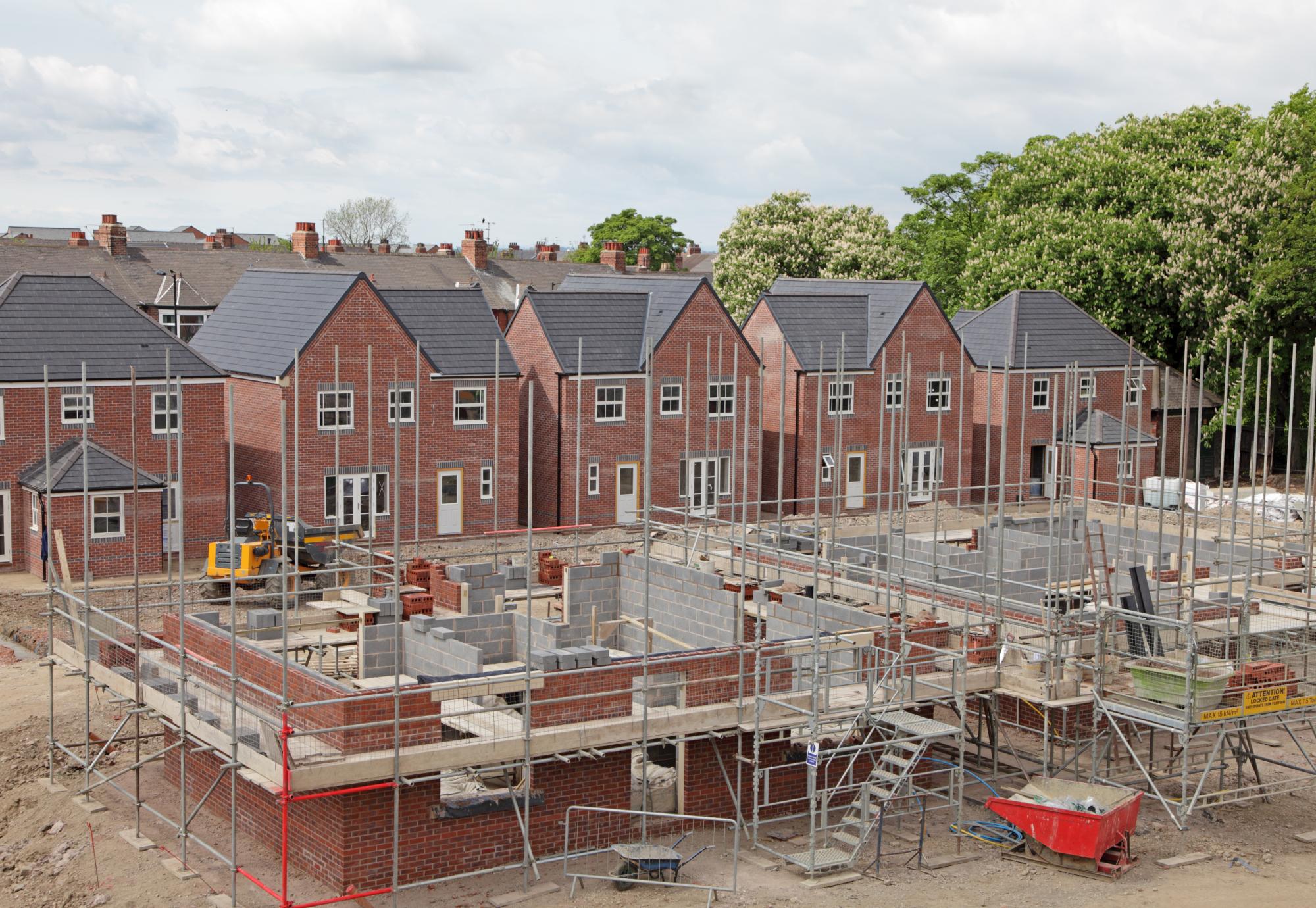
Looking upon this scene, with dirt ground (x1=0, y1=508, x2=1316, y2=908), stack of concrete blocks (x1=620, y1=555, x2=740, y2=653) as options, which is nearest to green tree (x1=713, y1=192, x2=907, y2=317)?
stack of concrete blocks (x1=620, y1=555, x2=740, y2=653)

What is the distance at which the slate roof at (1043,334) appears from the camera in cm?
4744

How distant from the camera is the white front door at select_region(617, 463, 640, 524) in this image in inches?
1644

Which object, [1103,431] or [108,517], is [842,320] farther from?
[108,517]

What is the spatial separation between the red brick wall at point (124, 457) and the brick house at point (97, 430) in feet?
0.10

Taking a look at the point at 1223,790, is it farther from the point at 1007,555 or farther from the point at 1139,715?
the point at 1007,555

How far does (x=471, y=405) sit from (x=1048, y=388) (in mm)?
18688

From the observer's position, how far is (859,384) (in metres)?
45.5

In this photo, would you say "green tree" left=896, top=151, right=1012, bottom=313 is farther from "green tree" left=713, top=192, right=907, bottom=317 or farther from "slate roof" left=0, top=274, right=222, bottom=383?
"slate roof" left=0, top=274, right=222, bottom=383

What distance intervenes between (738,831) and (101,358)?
22.7 m

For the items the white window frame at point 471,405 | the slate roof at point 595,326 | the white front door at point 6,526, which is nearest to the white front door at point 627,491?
the slate roof at point 595,326

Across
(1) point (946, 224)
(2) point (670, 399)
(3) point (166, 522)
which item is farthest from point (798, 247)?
(3) point (166, 522)

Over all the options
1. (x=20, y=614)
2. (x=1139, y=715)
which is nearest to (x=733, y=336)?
(x=20, y=614)

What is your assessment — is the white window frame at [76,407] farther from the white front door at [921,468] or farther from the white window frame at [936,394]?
the white window frame at [936,394]

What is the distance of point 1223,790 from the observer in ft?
68.4
